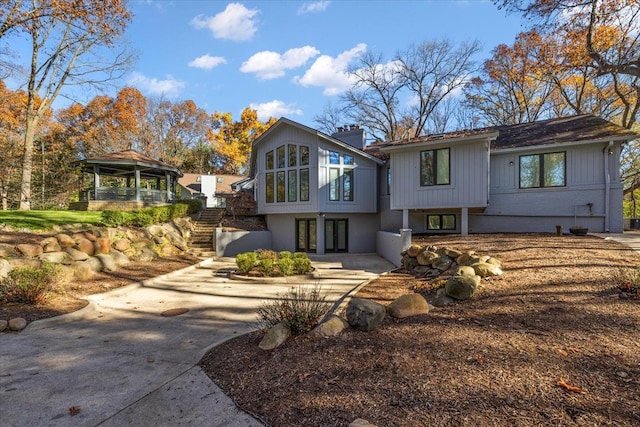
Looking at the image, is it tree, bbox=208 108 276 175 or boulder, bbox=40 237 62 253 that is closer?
boulder, bbox=40 237 62 253

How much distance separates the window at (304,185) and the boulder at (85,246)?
28.4 feet

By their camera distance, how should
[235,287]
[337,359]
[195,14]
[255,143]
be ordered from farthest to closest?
[255,143] → [195,14] → [235,287] → [337,359]

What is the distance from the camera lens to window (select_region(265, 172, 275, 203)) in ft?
55.8

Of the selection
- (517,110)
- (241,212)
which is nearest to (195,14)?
(241,212)

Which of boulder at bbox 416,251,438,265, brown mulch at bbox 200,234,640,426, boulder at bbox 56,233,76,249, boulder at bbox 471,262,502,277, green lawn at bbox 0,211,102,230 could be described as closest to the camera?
brown mulch at bbox 200,234,640,426

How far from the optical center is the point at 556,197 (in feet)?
40.9

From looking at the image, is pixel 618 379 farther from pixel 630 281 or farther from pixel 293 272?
pixel 293 272

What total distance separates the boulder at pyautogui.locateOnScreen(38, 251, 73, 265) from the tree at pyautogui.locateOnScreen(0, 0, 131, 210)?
5.37 meters

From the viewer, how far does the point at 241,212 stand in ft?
60.7

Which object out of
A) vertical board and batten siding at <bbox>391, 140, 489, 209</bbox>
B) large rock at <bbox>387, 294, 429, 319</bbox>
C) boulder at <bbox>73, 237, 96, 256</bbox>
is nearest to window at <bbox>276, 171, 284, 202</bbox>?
vertical board and batten siding at <bbox>391, 140, 489, 209</bbox>

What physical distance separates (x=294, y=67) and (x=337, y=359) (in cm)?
1909

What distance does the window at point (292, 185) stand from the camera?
16.1 m

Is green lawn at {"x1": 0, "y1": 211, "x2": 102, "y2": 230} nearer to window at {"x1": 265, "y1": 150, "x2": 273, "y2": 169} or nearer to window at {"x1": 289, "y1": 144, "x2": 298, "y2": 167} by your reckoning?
window at {"x1": 265, "y1": 150, "x2": 273, "y2": 169}

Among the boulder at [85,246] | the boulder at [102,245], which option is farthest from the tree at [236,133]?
the boulder at [85,246]
